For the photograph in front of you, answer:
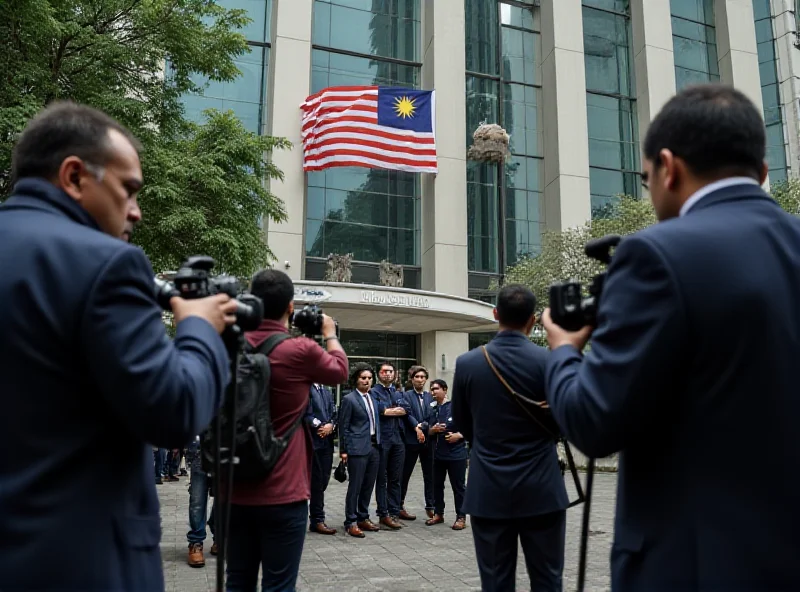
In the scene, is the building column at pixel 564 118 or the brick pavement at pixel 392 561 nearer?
the brick pavement at pixel 392 561

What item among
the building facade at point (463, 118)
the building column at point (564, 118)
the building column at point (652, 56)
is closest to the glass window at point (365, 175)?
the building facade at point (463, 118)

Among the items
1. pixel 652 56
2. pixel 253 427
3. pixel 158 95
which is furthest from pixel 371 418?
pixel 652 56

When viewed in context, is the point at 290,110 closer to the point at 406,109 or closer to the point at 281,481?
the point at 406,109

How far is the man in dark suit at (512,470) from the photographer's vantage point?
384 cm

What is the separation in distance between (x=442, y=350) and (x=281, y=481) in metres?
23.7

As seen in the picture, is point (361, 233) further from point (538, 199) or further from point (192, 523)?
point (192, 523)

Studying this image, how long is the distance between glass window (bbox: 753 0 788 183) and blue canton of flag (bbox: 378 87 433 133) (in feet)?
63.6

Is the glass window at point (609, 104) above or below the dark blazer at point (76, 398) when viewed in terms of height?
above

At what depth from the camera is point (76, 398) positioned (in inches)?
62.5

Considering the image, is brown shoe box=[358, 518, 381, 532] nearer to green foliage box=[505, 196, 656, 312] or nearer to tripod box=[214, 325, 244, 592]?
tripod box=[214, 325, 244, 592]

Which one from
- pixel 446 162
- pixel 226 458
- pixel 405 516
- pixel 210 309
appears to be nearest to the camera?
pixel 210 309

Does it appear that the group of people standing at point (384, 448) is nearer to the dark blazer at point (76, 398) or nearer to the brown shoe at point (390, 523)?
the brown shoe at point (390, 523)

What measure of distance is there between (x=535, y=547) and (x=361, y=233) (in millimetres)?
23721

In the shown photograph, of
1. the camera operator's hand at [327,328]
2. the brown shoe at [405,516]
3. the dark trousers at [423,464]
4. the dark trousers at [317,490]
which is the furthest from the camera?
the dark trousers at [423,464]
